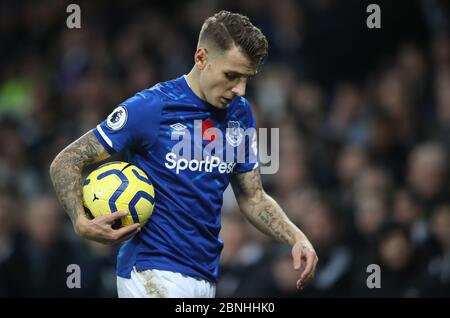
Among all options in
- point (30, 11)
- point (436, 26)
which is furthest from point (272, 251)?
point (30, 11)

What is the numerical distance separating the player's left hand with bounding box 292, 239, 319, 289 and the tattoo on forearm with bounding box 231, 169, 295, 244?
25 centimetres

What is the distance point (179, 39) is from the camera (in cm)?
1027

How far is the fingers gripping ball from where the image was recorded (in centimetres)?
402

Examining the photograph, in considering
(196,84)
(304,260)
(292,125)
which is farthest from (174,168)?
(292,125)

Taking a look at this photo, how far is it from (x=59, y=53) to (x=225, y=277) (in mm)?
4531

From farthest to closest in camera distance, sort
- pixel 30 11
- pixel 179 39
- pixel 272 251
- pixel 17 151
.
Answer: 1. pixel 30 11
2. pixel 179 39
3. pixel 17 151
4. pixel 272 251

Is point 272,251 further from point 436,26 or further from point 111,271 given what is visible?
point 436,26

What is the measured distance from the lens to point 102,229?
3.86 metres

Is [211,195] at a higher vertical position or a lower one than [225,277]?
higher

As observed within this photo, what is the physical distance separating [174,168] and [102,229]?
527mm

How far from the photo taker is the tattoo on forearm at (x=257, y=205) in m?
4.52

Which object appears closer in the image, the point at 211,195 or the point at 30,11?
the point at 211,195

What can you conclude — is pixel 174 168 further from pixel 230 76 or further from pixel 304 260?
pixel 304 260
